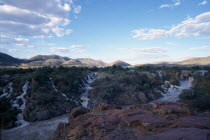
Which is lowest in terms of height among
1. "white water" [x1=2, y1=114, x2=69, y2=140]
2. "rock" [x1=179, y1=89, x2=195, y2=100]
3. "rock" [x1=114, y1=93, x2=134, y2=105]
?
"white water" [x1=2, y1=114, x2=69, y2=140]

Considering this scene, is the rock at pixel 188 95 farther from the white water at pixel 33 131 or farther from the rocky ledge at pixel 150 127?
the white water at pixel 33 131

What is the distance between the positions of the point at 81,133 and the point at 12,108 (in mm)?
14333

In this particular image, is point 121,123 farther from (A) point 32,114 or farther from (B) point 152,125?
(A) point 32,114

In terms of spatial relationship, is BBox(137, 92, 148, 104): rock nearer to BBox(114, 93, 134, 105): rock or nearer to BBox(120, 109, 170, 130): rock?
BBox(114, 93, 134, 105): rock

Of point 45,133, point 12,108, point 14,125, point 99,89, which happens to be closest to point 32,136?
point 45,133

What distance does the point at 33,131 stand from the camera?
1296 centimetres

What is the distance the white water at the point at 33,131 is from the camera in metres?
11.9

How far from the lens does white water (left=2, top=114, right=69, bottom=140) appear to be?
11875 millimetres

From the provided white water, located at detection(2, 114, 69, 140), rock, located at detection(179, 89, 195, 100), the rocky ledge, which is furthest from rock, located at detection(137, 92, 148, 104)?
the rocky ledge

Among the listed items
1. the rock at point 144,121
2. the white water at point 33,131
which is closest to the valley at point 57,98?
the white water at point 33,131

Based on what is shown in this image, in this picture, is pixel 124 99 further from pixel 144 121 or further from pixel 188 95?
pixel 144 121

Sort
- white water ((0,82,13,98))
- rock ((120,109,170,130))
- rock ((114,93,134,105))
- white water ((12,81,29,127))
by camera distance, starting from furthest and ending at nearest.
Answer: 1. rock ((114,93,134,105))
2. white water ((0,82,13,98))
3. white water ((12,81,29,127))
4. rock ((120,109,170,130))

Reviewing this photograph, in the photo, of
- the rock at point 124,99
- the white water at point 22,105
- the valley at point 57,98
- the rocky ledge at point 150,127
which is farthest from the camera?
the rock at point 124,99

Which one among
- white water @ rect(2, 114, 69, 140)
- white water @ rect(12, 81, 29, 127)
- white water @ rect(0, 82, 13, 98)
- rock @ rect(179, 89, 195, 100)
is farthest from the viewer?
rock @ rect(179, 89, 195, 100)
